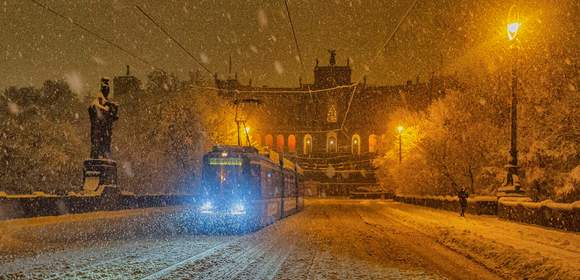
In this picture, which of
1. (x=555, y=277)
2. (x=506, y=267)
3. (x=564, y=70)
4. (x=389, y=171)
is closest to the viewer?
(x=555, y=277)

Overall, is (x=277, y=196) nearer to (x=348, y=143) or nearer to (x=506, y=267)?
(x=506, y=267)

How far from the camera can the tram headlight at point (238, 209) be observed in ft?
68.3

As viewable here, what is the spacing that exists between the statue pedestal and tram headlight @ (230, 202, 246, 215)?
1302cm

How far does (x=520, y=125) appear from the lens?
32469 mm

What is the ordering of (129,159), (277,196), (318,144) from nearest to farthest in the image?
(277,196)
(129,159)
(318,144)

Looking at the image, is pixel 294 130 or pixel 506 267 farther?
pixel 294 130

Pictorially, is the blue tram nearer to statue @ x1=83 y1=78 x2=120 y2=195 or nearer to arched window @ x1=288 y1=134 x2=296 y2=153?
statue @ x1=83 y1=78 x2=120 y2=195

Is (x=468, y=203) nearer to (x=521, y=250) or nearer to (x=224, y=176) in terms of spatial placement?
(x=224, y=176)

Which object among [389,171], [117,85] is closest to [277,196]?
[389,171]

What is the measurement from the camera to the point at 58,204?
26688mm

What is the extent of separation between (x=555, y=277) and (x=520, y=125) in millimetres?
24854

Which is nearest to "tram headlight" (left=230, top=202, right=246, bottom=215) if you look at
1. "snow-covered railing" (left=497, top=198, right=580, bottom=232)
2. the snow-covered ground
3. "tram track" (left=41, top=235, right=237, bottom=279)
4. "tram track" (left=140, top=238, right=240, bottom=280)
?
the snow-covered ground

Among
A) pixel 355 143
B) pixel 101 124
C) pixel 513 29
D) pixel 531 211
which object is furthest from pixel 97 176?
pixel 355 143

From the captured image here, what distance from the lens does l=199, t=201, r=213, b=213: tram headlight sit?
2141 cm
